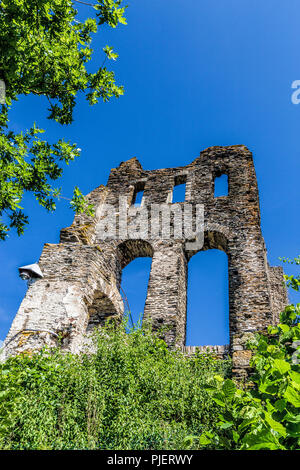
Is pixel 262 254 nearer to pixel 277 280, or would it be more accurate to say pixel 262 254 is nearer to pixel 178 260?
pixel 178 260

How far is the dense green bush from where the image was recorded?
12.8ft

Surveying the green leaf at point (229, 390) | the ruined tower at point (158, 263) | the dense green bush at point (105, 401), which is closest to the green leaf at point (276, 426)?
the green leaf at point (229, 390)

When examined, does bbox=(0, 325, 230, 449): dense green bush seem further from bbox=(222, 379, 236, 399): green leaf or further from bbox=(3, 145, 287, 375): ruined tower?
bbox=(222, 379, 236, 399): green leaf

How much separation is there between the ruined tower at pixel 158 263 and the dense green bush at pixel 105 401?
1274mm

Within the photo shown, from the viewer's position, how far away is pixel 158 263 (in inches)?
370

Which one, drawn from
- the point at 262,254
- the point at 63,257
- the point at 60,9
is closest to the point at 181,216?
the point at 262,254

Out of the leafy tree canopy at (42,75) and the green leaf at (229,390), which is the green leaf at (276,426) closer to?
the green leaf at (229,390)

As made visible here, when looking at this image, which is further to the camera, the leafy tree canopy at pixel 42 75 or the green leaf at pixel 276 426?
the leafy tree canopy at pixel 42 75

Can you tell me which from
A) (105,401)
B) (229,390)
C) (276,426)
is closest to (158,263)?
(105,401)

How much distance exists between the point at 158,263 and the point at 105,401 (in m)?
5.05

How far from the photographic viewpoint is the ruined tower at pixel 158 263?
23.1 feet

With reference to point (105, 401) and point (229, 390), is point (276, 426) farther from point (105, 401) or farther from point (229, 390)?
point (105, 401)

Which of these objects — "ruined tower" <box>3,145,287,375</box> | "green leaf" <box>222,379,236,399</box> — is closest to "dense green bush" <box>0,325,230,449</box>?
"ruined tower" <box>3,145,287,375</box>
